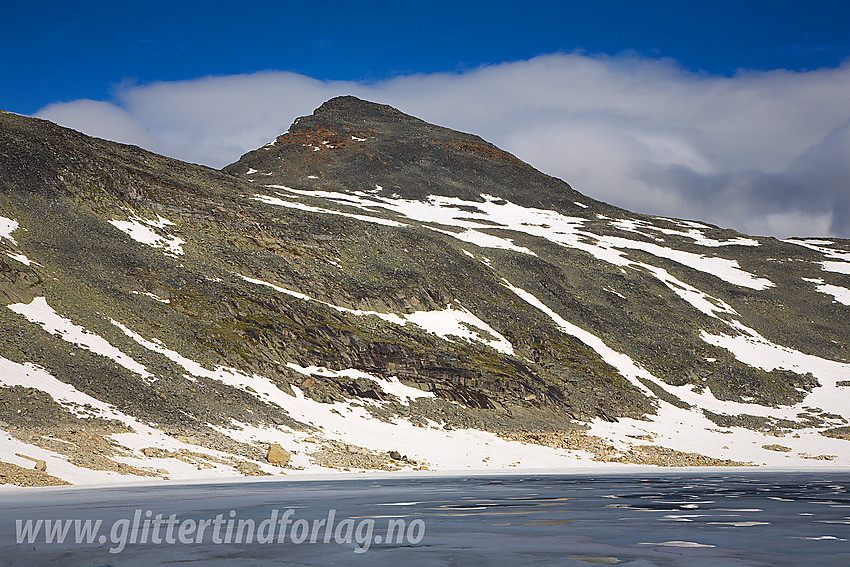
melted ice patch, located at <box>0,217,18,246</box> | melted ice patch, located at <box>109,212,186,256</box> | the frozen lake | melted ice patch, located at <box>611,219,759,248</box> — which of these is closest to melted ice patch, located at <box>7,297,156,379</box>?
melted ice patch, located at <box>0,217,18,246</box>

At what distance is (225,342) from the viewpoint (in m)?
49.3

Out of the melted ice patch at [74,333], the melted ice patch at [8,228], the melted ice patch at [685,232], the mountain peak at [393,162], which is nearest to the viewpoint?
the melted ice patch at [74,333]

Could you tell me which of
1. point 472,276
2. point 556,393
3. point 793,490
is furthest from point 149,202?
point 793,490

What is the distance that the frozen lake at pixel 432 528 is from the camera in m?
9.83

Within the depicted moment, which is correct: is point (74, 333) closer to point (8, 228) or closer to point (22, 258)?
point (22, 258)

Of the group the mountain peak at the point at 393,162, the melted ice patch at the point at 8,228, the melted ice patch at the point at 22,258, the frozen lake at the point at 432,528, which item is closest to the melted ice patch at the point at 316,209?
the mountain peak at the point at 393,162

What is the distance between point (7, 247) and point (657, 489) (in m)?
45.3

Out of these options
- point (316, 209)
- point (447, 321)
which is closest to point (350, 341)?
point (447, 321)

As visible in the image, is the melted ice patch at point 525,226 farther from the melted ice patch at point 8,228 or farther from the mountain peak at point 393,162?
the melted ice patch at point 8,228

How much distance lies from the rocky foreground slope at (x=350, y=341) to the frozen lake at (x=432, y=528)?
1234cm

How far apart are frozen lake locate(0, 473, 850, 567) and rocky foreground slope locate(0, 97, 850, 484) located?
1234cm

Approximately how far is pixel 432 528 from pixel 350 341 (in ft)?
139

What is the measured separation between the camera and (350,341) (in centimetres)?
5516

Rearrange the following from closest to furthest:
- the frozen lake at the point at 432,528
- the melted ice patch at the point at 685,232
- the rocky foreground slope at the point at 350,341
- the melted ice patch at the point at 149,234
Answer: the frozen lake at the point at 432,528
the rocky foreground slope at the point at 350,341
the melted ice patch at the point at 149,234
the melted ice patch at the point at 685,232
